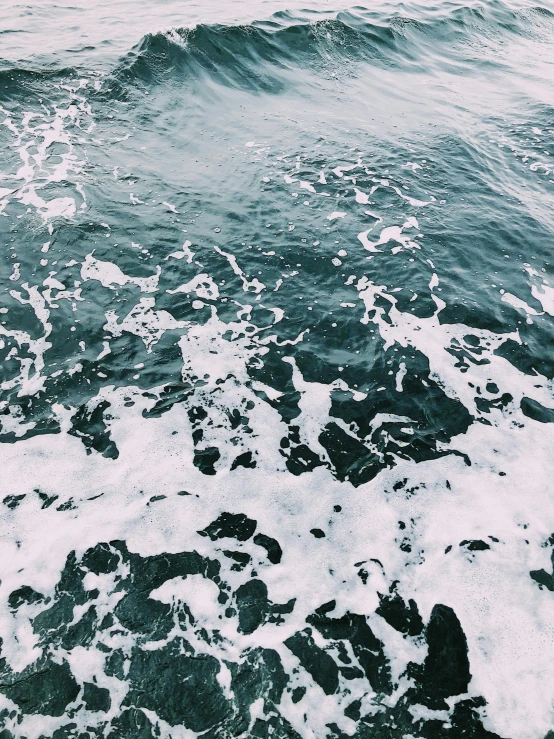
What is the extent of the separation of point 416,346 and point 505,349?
1847 millimetres

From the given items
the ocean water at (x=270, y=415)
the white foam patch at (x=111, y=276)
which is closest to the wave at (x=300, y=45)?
the ocean water at (x=270, y=415)

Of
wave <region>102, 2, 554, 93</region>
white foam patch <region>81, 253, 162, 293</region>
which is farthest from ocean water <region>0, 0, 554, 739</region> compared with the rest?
wave <region>102, 2, 554, 93</region>

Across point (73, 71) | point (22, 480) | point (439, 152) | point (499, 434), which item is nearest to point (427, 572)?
point (499, 434)

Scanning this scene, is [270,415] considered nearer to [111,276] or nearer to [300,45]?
[111,276]

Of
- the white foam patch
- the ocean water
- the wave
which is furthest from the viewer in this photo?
the wave

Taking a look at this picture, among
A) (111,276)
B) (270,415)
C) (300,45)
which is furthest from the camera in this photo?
(300,45)

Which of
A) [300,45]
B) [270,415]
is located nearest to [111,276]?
[270,415]

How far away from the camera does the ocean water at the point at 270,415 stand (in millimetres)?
5941

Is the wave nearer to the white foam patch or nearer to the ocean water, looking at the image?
the ocean water

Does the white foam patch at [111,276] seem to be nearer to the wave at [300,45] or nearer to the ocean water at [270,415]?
the ocean water at [270,415]

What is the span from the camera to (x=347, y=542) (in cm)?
718

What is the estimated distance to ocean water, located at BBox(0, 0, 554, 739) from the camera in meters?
5.94

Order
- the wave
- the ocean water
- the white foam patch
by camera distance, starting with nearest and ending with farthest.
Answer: the ocean water → the white foam patch → the wave

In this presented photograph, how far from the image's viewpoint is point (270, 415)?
890 centimetres
